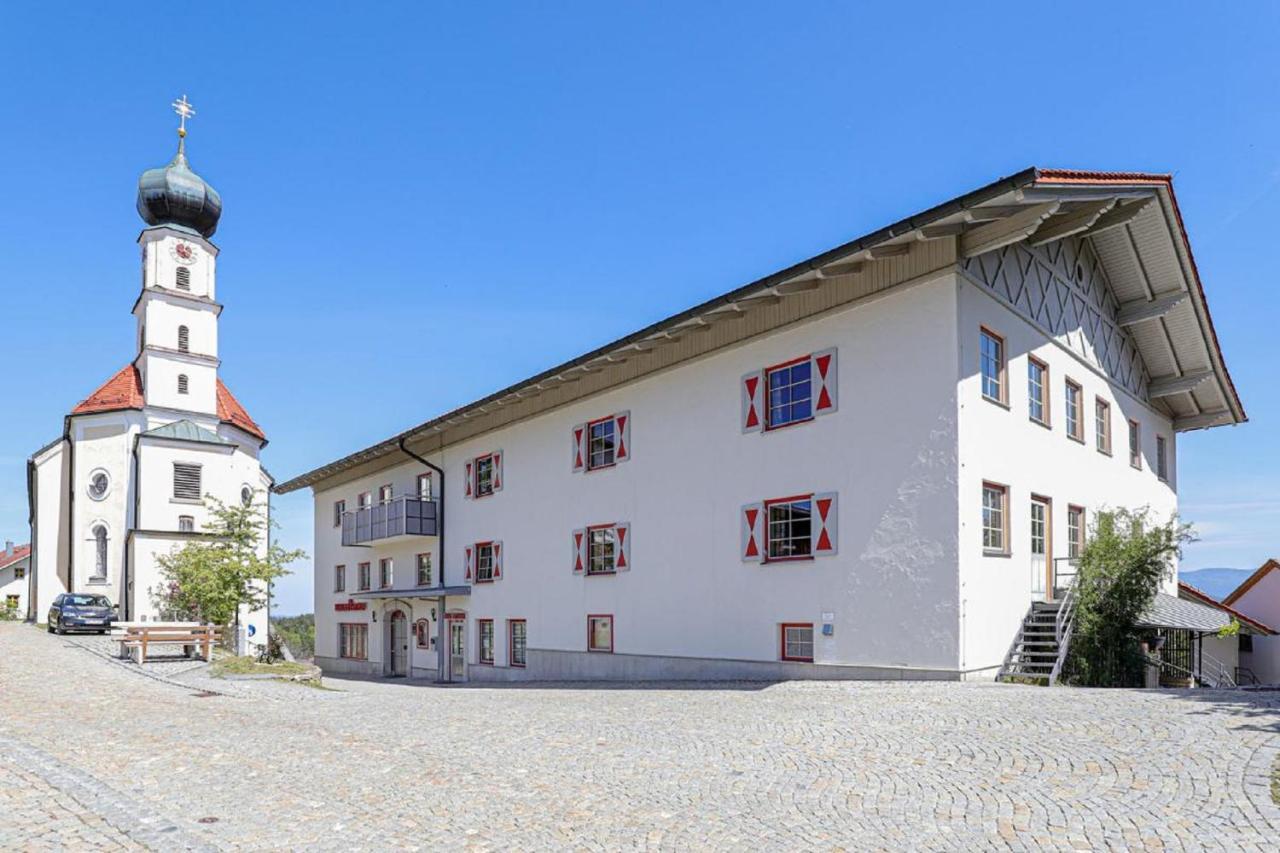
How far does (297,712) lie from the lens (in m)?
13.9

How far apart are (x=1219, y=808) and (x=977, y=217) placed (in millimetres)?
9548

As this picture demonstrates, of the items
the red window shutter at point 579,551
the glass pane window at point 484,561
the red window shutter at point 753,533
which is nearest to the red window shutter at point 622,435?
the red window shutter at point 579,551

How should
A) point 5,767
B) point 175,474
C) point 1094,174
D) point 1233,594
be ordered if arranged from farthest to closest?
point 175,474 < point 1233,594 < point 1094,174 < point 5,767

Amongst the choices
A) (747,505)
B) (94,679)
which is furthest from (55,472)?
(747,505)

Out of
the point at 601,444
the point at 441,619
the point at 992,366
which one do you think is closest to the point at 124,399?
the point at 441,619

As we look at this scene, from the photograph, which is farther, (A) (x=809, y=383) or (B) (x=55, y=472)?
(B) (x=55, y=472)

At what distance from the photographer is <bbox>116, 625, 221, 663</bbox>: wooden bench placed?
70.4 ft

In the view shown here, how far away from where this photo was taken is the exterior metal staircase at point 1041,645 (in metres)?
15.1

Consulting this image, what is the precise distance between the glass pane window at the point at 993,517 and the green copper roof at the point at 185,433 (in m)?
36.4

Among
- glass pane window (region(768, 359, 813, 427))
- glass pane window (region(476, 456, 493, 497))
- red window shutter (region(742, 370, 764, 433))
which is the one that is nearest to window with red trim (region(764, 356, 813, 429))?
glass pane window (region(768, 359, 813, 427))

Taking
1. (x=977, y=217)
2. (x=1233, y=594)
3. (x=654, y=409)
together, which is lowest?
(x=1233, y=594)

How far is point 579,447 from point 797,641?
27.9 feet

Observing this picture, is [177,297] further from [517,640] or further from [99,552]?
[517,640]

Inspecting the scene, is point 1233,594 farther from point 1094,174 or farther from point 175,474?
point 175,474
